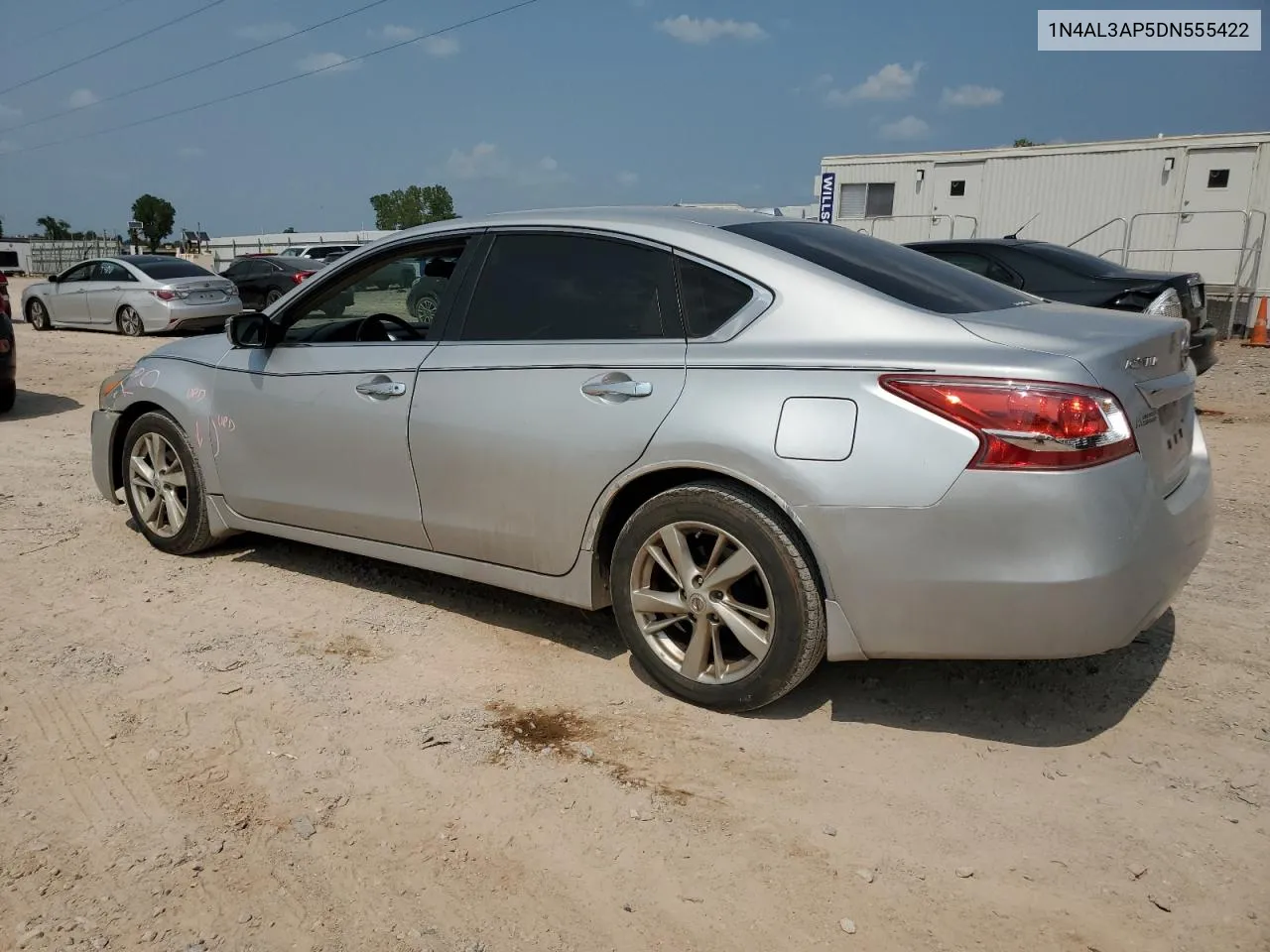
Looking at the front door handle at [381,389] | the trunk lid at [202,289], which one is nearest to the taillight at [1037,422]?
the front door handle at [381,389]

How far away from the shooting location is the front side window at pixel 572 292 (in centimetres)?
346

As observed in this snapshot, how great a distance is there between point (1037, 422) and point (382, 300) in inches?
117

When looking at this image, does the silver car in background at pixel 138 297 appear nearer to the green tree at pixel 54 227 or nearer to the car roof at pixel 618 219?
the car roof at pixel 618 219

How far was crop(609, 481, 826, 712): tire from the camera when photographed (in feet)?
10.0

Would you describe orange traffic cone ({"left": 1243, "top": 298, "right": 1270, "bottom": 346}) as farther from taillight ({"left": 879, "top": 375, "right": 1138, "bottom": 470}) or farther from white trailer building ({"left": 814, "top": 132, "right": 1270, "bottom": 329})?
taillight ({"left": 879, "top": 375, "right": 1138, "bottom": 470})

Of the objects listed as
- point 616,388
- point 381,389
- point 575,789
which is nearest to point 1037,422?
point 616,388

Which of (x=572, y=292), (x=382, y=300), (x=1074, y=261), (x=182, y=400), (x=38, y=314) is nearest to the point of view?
(x=572, y=292)

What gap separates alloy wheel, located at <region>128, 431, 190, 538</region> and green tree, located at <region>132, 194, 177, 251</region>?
100002mm

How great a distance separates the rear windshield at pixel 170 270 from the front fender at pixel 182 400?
12126 millimetres

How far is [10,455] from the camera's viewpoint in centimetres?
744

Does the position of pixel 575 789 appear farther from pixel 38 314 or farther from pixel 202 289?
pixel 38 314

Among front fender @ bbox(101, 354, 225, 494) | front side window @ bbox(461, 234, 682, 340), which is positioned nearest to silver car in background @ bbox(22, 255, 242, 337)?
front fender @ bbox(101, 354, 225, 494)

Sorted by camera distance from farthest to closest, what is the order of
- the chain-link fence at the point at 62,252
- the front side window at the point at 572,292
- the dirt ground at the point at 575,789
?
the chain-link fence at the point at 62,252
the front side window at the point at 572,292
the dirt ground at the point at 575,789

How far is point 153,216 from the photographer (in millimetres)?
95000
